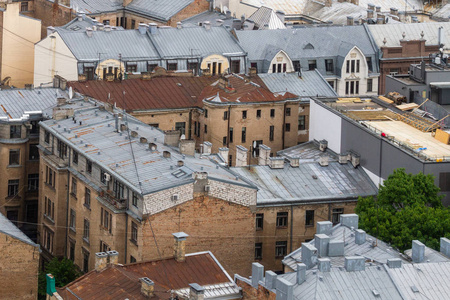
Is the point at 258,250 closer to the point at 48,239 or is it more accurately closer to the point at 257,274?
the point at 48,239

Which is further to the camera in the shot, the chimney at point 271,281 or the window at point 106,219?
the window at point 106,219

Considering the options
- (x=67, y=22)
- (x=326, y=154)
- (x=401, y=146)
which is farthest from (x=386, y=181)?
(x=67, y=22)

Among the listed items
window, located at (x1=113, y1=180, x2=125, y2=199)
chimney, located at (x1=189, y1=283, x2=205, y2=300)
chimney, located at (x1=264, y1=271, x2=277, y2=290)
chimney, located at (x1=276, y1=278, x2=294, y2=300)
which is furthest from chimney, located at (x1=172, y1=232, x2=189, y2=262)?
window, located at (x1=113, y1=180, x2=125, y2=199)

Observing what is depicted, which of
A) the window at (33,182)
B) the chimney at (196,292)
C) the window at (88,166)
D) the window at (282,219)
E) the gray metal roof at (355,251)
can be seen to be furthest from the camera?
the window at (33,182)

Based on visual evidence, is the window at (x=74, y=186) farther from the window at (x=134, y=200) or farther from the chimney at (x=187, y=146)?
the window at (x=134, y=200)

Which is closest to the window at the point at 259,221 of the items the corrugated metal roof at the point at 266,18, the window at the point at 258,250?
the window at the point at 258,250
